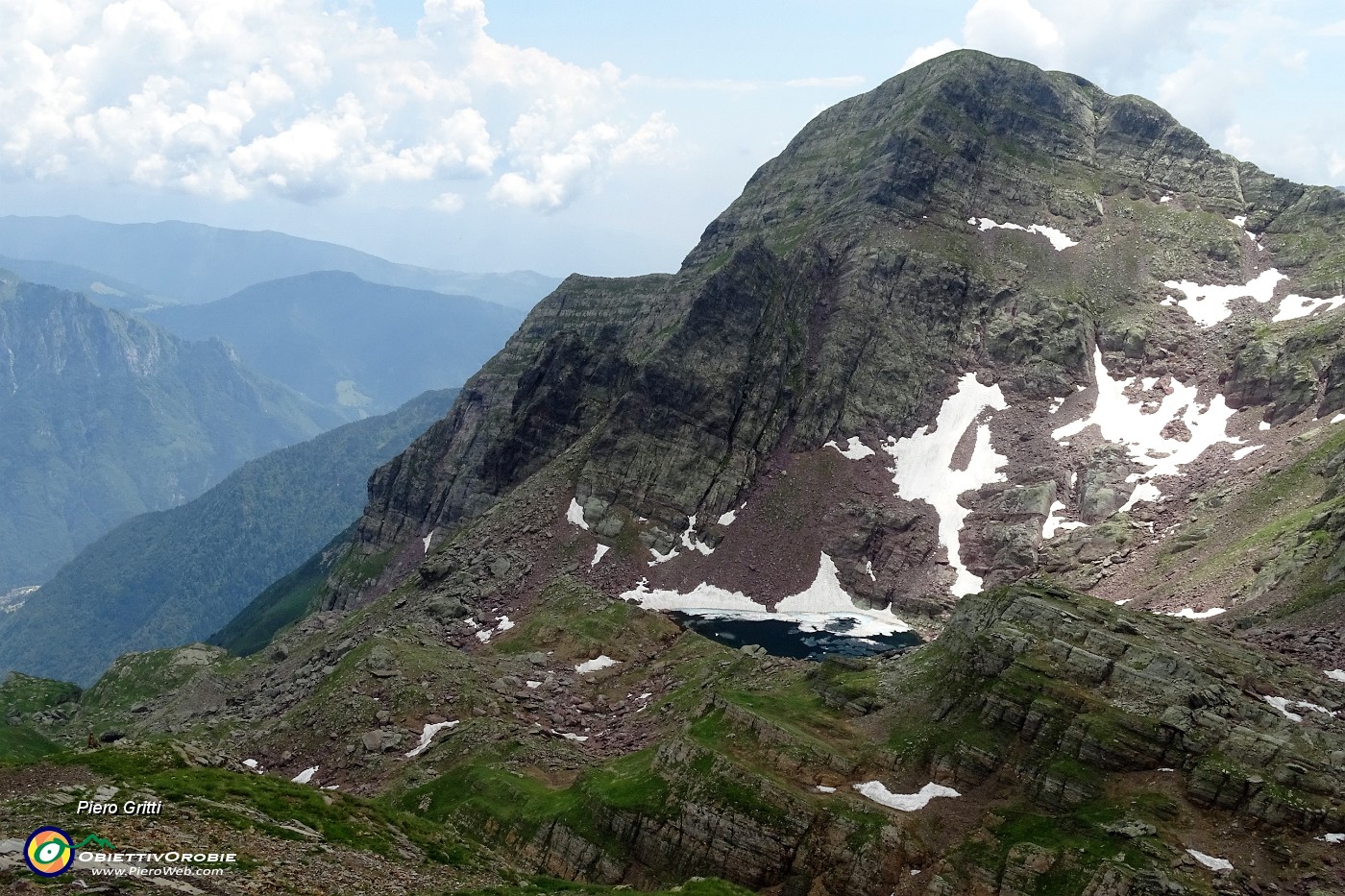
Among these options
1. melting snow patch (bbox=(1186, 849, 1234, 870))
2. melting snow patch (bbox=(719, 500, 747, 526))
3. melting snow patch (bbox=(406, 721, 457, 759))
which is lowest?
melting snow patch (bbox=(406, 721, 457, 759))

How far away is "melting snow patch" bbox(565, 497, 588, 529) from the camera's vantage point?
499ft

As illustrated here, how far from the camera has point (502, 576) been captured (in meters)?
140

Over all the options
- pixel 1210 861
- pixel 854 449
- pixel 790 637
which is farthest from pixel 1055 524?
pixel 1210 861

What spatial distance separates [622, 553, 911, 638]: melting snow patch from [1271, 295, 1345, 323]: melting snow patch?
95211mm

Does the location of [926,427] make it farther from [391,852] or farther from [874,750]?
[391,852]

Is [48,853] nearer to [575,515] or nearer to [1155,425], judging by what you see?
[575,515]

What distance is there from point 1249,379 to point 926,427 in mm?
52852

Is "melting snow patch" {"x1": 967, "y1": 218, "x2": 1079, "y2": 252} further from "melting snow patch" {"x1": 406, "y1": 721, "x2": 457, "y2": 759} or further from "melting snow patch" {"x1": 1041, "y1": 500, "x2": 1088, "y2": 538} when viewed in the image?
"melting snow patch" {"x1": 406, "y1": 721, "x2": 457, "y2": 759}

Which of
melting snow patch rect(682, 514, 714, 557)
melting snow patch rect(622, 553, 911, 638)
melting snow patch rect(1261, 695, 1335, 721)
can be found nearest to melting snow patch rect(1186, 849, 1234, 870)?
melting snow patch rect(1261, 695, 1335, 721)

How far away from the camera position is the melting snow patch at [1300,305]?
16388cm

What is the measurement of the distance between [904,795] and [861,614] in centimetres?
8468

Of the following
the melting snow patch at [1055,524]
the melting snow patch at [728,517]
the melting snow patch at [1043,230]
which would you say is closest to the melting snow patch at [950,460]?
the melting snow patch at [1055,524]

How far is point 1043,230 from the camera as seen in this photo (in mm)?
195500

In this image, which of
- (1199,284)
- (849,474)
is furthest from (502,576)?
(1199,284)
